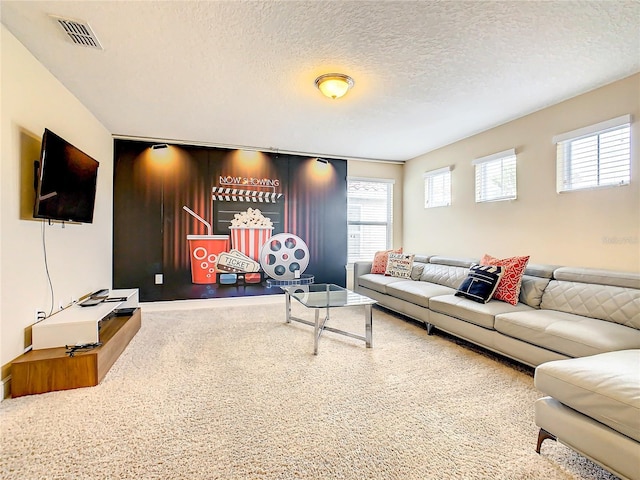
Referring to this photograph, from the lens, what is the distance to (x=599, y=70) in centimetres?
266

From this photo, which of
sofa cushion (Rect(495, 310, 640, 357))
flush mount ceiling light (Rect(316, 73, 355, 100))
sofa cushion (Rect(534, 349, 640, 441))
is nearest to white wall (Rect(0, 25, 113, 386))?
flush mount ceiling light (Rect(316, 73, 355, 100))

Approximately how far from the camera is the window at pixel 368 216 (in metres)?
5.79

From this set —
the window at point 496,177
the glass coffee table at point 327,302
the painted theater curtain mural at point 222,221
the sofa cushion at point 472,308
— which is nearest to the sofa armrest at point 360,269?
the painted theater curtain mural at point 222,221

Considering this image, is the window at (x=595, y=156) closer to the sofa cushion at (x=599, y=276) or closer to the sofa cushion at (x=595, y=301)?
the sofa cushion at (x=599, y=276)

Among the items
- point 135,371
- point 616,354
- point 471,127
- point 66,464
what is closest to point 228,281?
point 135,371

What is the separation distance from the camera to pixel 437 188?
5188 millimetres

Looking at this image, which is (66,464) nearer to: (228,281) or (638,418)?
(638,418)

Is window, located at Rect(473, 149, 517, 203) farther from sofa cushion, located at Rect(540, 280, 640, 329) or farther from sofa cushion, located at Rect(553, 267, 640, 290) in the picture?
sofa cushion, located at Rect(540, 280, 640, 329)

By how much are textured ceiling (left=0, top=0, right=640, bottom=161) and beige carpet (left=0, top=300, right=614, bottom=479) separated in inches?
96.8

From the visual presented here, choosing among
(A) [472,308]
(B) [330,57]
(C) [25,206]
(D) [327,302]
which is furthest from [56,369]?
(A) [472,308]

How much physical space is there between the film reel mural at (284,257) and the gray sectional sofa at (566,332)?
122 centimetres

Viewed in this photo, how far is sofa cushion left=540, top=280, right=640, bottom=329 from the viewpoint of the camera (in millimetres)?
2373

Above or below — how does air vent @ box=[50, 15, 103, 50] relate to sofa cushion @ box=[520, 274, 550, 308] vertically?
above

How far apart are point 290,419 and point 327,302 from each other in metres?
1.44
